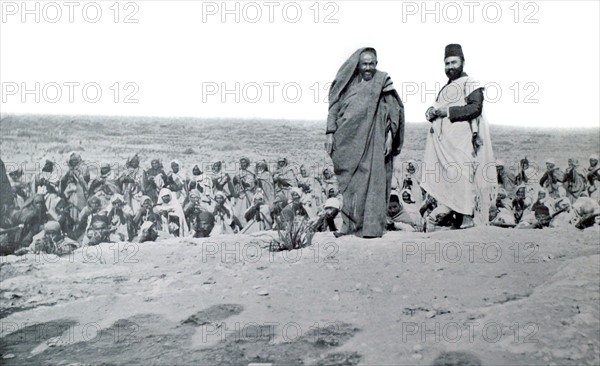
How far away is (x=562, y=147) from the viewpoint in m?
5.24

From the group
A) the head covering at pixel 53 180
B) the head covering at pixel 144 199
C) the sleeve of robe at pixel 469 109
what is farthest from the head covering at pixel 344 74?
the head covering at pixel 53 180

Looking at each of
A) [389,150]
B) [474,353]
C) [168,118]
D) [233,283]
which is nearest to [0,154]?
[168,118]

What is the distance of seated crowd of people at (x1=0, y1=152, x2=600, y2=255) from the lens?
5082mm

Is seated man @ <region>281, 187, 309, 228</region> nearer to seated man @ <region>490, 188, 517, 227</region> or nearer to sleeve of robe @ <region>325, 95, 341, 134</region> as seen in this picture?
sleeve of robe @ <region>325, 95, 341, 134</region>

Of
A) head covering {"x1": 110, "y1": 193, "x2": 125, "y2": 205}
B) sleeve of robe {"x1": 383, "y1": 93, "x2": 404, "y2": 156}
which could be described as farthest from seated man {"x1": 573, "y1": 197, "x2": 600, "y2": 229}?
head covering {"x1": 110, "y1": 193, "x2": 125, "y2": 205}

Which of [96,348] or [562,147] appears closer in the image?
[96,348]

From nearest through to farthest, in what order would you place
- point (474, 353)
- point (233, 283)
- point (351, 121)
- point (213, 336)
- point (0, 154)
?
point (474, 353) < point (213, 336) < point (233, 283) < point (351, 121) < point (0, 154)

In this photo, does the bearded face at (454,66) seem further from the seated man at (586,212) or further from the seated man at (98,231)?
the seated man at (98,231)

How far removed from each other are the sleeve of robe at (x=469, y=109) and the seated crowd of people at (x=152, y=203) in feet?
4.06

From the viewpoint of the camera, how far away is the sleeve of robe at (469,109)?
495cm

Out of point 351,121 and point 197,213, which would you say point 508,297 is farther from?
point 197,213

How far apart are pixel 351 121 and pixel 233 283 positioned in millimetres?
1784

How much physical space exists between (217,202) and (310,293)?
1400 millimetres

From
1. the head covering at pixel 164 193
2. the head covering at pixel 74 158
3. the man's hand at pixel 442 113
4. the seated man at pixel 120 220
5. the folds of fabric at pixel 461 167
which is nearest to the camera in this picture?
the folds of fabric at pixel 461 167
